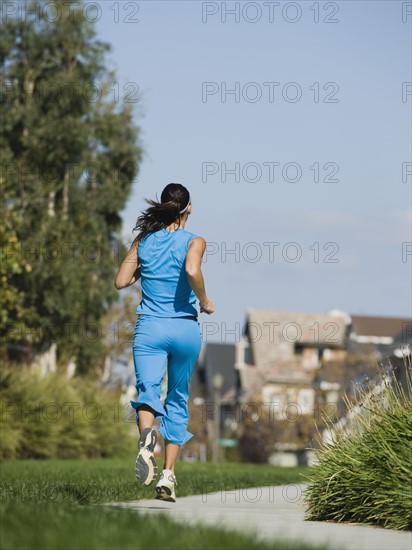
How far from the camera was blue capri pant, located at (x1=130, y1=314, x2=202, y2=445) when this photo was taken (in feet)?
25.0

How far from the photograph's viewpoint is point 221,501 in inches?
355

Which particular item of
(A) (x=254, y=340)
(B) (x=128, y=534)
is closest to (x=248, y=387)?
(A) (x=254, y=340)

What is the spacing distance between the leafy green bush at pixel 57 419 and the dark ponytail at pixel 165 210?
14.2 metres

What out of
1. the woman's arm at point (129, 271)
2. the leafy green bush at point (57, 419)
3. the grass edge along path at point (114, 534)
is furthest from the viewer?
the leafy green bush at point (57, 419)

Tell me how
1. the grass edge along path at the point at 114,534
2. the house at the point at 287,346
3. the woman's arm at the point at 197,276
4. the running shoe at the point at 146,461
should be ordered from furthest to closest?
1. the house at the point at 287,346
2. the woman's arm at the point at 197,276
3. the running shoe at the point at 146,461
4. the grass edge along path at the point at 114,534

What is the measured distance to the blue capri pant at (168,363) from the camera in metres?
7.63

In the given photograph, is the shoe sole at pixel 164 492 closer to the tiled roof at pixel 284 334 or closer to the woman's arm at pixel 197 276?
the woman's arm at pixel 197 276

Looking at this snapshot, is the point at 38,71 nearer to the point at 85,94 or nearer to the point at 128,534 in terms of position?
the point at 85,94

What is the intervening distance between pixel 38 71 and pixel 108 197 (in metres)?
4.84

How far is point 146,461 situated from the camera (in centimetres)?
716

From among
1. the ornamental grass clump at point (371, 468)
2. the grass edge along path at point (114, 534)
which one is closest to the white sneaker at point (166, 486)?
the ornamental grass clump at point (371, 468)

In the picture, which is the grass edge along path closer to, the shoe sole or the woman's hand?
the shoe sole

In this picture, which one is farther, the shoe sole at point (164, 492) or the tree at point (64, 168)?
the tree at point (64, 168)

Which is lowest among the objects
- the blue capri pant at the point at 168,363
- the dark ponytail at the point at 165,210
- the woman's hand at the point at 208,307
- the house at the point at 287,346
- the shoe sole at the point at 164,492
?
the shoe sole at the point at 164,492
